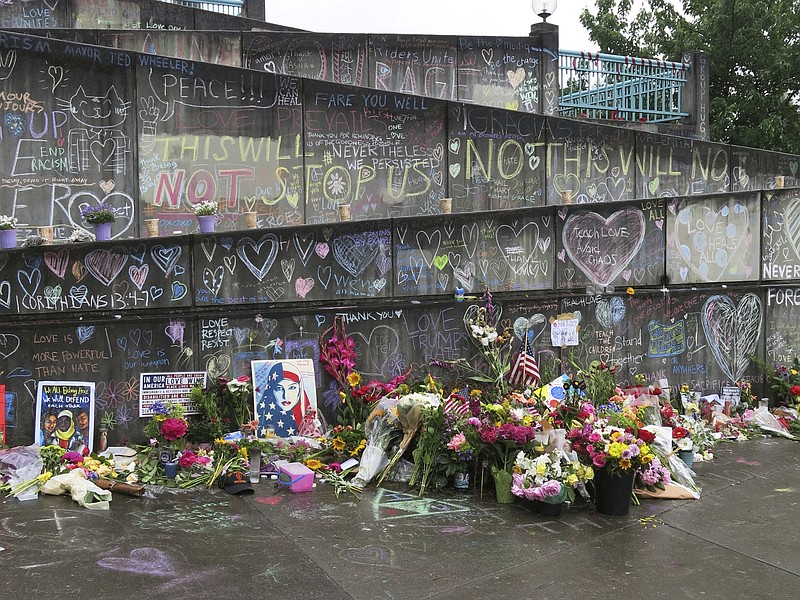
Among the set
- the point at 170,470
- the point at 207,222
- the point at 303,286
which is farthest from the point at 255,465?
the point at 207,222

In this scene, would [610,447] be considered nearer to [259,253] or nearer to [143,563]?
[143,563]

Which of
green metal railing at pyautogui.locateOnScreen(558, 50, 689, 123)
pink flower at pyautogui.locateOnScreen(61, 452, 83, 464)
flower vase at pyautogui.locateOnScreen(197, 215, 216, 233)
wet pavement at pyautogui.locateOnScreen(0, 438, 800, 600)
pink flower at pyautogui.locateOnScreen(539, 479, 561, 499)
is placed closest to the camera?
wet pavement at pyautogui.locateOnScreen(0, 438, 800, 600)

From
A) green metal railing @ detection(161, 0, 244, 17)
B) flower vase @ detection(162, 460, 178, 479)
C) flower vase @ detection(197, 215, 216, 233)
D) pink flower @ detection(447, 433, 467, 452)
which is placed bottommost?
flower vase @ detection(162, 460, 178, 479)

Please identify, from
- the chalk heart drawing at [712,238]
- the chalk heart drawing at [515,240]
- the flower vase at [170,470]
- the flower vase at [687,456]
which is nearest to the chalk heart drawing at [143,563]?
the flower vase at [170,470]

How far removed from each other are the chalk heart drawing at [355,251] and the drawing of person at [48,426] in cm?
307

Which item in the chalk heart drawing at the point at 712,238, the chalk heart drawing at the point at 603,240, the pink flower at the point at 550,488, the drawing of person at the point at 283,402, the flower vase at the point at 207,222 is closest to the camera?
the pink flower at the point at 550,488

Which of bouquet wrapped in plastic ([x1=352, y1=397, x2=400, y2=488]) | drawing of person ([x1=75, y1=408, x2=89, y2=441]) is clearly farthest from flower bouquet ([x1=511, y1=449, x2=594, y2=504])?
drawing of person ([x1=75, y1=408, x2=89, y2=441])

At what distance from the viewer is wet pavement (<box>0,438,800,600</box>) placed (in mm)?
4848

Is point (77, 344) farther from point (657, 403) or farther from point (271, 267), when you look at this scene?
point (657, 403)

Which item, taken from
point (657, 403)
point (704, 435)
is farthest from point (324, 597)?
point (704, 435)

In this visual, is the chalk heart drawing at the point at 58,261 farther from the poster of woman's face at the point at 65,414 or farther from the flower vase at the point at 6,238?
the poster of woman's face at the point at 65,414

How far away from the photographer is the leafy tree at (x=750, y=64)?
69.3 ft

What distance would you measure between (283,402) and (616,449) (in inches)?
127

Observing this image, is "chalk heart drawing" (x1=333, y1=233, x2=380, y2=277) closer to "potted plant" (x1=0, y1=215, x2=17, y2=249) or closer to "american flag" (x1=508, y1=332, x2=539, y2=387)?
"american flag" (x1=508, y1=332, x2=539, y2=387)
